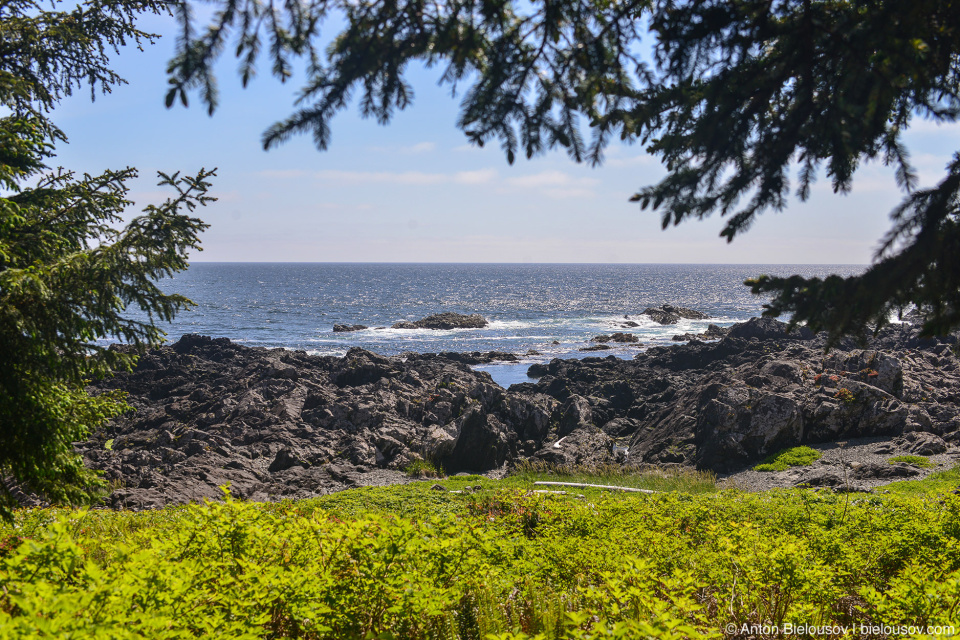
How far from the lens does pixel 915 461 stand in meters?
14.6

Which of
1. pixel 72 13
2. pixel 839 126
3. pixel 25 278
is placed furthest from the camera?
pixel 72 13

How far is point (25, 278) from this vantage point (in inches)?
227

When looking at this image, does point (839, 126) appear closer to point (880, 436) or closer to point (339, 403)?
point (880, 436)

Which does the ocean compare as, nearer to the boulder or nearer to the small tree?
the boulder

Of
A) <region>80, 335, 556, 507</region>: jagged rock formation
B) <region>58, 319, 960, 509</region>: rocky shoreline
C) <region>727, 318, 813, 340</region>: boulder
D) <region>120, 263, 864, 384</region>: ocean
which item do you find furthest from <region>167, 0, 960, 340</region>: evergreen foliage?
<region>727, 318, 813, 340</region>: boulder

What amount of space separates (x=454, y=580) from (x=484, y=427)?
14547 millimetres

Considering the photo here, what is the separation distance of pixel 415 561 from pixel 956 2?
16.9 feet

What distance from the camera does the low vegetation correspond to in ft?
9.96

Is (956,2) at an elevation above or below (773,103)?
above

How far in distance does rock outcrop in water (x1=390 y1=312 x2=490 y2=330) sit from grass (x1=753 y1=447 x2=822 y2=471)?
4630cm

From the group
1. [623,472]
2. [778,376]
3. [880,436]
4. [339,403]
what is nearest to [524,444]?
[623,472]

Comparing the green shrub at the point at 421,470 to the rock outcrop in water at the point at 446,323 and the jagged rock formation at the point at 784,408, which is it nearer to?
the jagged rock formation at the point at 784,408

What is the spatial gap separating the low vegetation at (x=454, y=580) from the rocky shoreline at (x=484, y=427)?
804cm

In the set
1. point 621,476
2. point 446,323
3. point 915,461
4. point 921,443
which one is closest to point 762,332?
point 921,443
